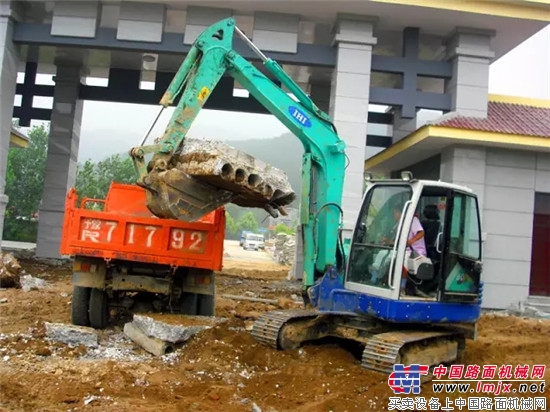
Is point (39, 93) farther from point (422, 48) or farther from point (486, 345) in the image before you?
point (486, 345)

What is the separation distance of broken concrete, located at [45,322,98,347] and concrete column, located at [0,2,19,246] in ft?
28.1

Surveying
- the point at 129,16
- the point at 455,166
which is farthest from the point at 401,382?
the point at 129,16

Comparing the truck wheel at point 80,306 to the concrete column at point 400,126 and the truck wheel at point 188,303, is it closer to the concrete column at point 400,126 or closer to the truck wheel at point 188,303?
the truck wheel at point 188,303

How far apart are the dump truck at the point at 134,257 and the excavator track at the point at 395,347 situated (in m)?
2.14

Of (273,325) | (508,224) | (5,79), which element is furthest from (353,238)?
(5,79)

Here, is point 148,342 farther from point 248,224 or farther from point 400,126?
point 248,224

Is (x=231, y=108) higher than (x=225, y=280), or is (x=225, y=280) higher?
(x=231, y=108)

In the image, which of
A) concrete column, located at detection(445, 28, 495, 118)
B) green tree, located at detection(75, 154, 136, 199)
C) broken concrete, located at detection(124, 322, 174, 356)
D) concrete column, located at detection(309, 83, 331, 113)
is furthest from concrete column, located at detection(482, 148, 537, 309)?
green tree, located at detection(75, 154, 136, 199)

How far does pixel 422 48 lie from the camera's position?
1452 centimetres

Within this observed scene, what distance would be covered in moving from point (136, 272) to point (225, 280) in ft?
24.9

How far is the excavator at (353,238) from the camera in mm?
5727

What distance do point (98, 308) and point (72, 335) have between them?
818mm

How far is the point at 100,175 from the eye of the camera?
51.3 meters

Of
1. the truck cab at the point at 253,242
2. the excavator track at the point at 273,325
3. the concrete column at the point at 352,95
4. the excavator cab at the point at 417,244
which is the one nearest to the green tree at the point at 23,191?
the truck cab at the point at 253,242
